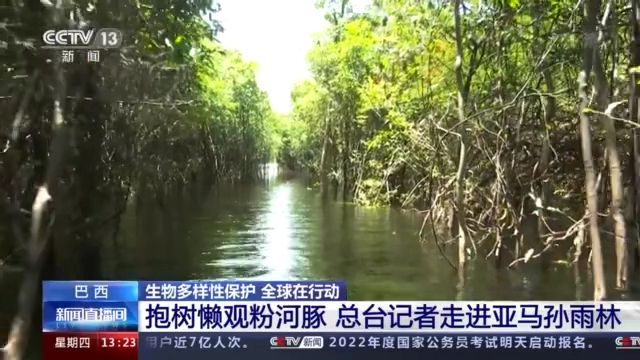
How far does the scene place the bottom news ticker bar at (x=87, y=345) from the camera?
2238 millimetres

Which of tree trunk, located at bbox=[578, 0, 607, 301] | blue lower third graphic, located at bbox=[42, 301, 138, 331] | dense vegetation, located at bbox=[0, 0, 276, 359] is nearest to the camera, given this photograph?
blue lower third graphic, located at bbox=[42, 301, 138, 331]

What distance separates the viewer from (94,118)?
2547mm

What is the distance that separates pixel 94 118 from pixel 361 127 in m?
1.03

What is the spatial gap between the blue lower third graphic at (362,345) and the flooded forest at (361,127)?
0.90ft

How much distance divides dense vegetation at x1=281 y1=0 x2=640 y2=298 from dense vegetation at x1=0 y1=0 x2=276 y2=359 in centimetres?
38

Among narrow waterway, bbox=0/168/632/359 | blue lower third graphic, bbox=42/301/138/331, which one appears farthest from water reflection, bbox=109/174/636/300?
blue lower third graphic, bbox=42/301/138/331

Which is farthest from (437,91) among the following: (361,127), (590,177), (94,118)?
(94,118)

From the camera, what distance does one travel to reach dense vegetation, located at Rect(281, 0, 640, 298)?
2.61 meters

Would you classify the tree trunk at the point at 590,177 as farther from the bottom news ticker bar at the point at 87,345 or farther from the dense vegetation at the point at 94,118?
the bottom news ticker bar at the point at 87,345

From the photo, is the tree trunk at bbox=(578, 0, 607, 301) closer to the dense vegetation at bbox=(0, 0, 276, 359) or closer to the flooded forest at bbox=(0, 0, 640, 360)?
A: the flooded forest at bbox=(0, 0, 640, 360)

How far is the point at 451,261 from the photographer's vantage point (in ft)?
8.82

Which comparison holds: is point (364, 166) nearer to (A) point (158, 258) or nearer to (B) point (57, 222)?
(A) point (158, 258)

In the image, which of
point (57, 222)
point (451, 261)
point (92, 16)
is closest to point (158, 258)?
point (57, 222)

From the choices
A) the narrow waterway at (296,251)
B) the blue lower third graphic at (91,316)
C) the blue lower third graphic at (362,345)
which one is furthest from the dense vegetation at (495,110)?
the blue lower third graphic at (91,316)
